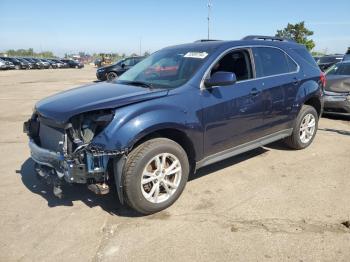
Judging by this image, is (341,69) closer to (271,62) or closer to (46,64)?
(271,62)

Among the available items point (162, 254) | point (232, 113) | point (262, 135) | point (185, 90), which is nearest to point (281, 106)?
point (262, 135)

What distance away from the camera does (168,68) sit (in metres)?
4.70

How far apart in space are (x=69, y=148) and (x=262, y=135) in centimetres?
282

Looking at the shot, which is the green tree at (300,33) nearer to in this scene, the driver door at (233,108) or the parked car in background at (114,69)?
the parked car in background at (114,69)

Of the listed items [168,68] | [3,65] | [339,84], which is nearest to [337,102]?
[339,84]

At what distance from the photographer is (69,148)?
358cm

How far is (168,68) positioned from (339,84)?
633 centimetres

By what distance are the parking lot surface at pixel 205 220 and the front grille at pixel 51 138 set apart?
0.70 metres

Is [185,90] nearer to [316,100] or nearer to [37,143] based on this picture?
[37,143]

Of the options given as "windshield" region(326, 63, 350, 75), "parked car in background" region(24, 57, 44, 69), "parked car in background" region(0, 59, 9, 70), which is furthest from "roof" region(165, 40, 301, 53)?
"parked car in background" region(24, 57, 44, 69)

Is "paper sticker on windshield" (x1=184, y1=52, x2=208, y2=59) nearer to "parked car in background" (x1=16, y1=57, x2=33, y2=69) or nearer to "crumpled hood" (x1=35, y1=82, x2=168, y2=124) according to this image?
"crumpled hood" (x1=35, y1=82, x2=168, y2=124)

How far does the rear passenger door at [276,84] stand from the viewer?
5.01 metres

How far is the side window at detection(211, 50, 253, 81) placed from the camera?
466 centimetres

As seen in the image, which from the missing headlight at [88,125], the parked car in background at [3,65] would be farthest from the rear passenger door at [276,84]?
the parked car in background at [3,65]
